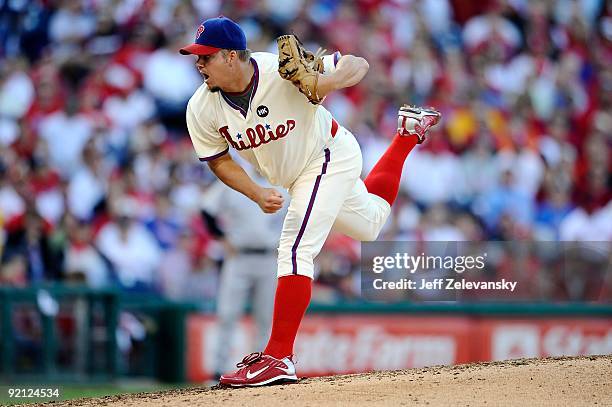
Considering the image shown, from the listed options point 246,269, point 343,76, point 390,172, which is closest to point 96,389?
point 246,269

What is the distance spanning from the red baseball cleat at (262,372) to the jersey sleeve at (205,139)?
1011mm

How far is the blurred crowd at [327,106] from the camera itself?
32.7 ft

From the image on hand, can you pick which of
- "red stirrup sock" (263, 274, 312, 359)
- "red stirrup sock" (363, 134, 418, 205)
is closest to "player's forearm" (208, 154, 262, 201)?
"red stirrup sock" (263, 274, 312, 359)

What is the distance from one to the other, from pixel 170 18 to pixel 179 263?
3.02 meters

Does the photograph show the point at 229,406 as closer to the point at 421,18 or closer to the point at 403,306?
the point at 403,306

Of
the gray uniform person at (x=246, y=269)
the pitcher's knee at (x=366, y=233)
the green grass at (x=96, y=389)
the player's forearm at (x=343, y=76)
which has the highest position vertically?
the player's forearm at (x=343, y=76)

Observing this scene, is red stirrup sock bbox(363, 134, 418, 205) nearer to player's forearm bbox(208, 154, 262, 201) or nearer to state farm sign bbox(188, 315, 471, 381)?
player's forearm bbox(208, 154, 262, 201)

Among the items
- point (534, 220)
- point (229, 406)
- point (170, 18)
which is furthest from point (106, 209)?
point (229, 406)

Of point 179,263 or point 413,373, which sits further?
point 179,263

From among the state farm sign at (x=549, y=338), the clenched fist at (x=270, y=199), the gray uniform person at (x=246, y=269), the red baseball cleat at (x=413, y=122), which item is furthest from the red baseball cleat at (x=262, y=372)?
the state farm sign at (x=549, y=338)

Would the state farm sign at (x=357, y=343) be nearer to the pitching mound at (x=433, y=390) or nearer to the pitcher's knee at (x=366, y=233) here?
the pitching mound at (x=433, y=390)

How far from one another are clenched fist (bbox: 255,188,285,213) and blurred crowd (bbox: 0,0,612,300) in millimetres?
4469

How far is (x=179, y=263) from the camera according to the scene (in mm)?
9773

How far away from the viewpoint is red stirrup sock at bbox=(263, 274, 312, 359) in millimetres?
5102
